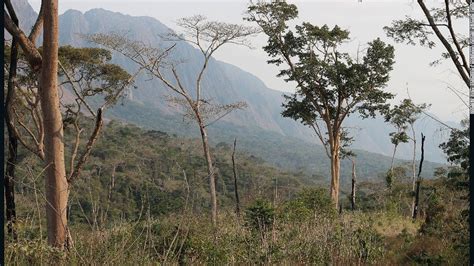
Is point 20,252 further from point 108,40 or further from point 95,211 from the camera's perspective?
point 108,40

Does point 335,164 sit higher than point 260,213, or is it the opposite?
point 335,164

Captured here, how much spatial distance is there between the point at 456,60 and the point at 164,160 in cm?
2766

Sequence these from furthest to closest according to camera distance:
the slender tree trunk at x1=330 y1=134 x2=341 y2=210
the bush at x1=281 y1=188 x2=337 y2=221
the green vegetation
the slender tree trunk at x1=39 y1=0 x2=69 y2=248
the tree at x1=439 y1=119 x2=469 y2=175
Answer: the slender tree trunk at x1=330 y1=134 x2=341 y2=210 < the bush at x1=281 y1=188 x2=337 y2=221 < the tree at x1=439 y1=119 x2=469 y2=175 < the slender tree trunk at x1=39 y1=0 x2=69 y2=248 < the green vegetation

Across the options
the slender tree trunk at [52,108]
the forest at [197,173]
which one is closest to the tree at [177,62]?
the forest at [197,173]

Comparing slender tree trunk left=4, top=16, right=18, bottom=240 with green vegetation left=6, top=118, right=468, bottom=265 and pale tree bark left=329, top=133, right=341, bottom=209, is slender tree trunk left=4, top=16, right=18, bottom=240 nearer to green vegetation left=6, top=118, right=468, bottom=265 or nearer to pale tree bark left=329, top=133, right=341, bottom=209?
green vegetation left=6, top=118, right=468, bottom=265

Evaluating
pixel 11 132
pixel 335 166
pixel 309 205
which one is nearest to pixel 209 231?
pixel 11 132

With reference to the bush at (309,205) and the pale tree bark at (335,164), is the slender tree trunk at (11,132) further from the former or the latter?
the pale tree bark at (335,164)

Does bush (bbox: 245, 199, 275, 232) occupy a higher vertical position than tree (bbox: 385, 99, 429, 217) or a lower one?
lower

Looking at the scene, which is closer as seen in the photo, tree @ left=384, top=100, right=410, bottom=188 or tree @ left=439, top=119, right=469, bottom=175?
tree @ left=439, top=119, right=469, bottom=175

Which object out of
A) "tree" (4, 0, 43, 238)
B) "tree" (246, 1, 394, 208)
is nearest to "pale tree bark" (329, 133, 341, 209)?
"tree" (246, 1, 394, 208)

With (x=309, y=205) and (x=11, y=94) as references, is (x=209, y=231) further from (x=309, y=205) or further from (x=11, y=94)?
(x=309, y=205)

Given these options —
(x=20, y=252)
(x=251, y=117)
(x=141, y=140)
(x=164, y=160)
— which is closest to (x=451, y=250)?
(x=20, y=252)

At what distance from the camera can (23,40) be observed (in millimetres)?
5270

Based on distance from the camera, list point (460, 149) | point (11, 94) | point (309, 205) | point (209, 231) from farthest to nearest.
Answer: point (309, 205)
point (460, 149)
point (209, 231)
point (11, 94)
